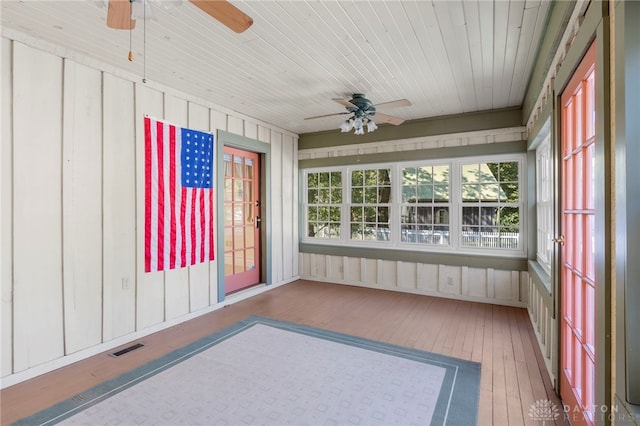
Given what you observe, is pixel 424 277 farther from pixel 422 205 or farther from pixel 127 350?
pixel 127 350

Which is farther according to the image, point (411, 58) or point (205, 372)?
point (411, 58)

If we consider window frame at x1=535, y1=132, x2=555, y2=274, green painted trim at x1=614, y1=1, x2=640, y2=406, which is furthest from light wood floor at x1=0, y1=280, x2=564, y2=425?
green painted trim at x1=614, y1=1, x2=640, y2=406

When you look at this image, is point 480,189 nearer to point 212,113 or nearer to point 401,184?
point 401,184

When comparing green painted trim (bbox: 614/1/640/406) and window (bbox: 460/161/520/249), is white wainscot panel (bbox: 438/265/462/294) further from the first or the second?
green painted trim (bbox: 614/1/640/406)

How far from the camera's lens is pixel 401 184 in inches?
211

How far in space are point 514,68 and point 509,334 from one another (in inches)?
110

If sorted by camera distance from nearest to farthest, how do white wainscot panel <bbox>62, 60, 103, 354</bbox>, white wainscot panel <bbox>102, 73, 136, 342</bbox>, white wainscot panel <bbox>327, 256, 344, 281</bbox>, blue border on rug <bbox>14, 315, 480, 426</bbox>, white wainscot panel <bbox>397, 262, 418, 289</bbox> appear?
blue border on rug <bbox>14, 315, 480, 426</bbox>
white wainscot panel <bbox>62, 60, 103, 354</bbox>
white wainscot panel <bbox>102, 73, 136, 342</bbox>
white wainscot panel <bbox>397, 262, 418, 289</bbox>
white wainscot panel <bbox>327, 256, 344, 281</bbox>

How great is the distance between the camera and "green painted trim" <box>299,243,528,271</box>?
14.9ft

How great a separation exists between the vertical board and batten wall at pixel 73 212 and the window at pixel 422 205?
2.88 meters

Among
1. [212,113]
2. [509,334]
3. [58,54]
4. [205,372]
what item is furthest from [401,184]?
[58,54]

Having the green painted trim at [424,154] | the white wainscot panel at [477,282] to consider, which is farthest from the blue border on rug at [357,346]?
the green painted trim at [424,154]

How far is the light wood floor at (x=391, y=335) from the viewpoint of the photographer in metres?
2.38

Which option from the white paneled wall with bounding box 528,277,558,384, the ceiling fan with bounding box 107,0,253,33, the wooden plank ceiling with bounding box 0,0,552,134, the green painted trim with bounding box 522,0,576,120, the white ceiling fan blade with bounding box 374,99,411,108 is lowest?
the white paneled wall with bounding box 528,277,558,384

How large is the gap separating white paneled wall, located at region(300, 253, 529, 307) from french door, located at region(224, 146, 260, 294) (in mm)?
1253
